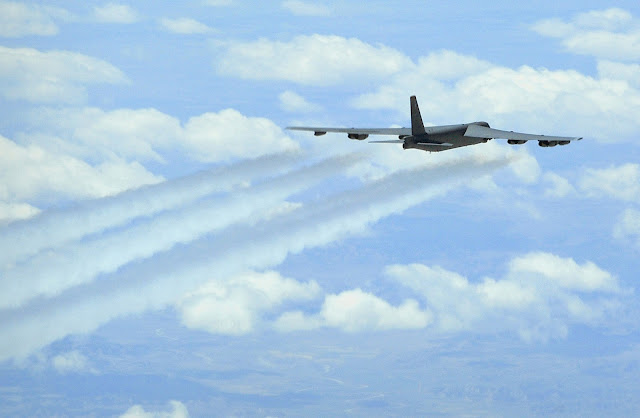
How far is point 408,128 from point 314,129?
9227 mm

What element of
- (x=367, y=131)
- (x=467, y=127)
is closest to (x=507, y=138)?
(x=467, y=127)

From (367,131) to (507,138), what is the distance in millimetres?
13456

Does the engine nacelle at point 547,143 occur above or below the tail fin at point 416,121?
below

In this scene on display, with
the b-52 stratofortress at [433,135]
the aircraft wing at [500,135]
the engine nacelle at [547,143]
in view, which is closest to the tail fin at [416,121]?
the b-52 stratofortress at [433,135]

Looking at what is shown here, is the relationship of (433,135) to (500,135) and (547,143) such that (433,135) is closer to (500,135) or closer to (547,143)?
(500,135)

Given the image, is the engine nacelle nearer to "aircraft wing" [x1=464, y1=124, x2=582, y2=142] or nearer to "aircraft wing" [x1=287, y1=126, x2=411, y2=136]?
"aircraft wing" [x1=464, y1=124, x2=582, y2=142]

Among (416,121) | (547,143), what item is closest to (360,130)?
(416,121)

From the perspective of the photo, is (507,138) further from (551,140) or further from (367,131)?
(367,131)

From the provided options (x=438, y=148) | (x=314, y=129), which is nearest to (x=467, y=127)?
(x=438, y=148)

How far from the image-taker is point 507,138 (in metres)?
120

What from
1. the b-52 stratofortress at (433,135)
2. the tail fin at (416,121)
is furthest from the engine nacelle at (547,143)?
the tail fin at (416,121)

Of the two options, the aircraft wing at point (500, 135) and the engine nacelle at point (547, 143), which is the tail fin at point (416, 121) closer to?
the aircraft wing at point (500, 135)

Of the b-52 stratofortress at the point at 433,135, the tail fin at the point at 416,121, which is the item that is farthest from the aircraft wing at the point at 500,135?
the tail fin at the point at 416,121

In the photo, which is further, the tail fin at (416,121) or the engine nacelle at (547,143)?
the tail fin at (416,121)
